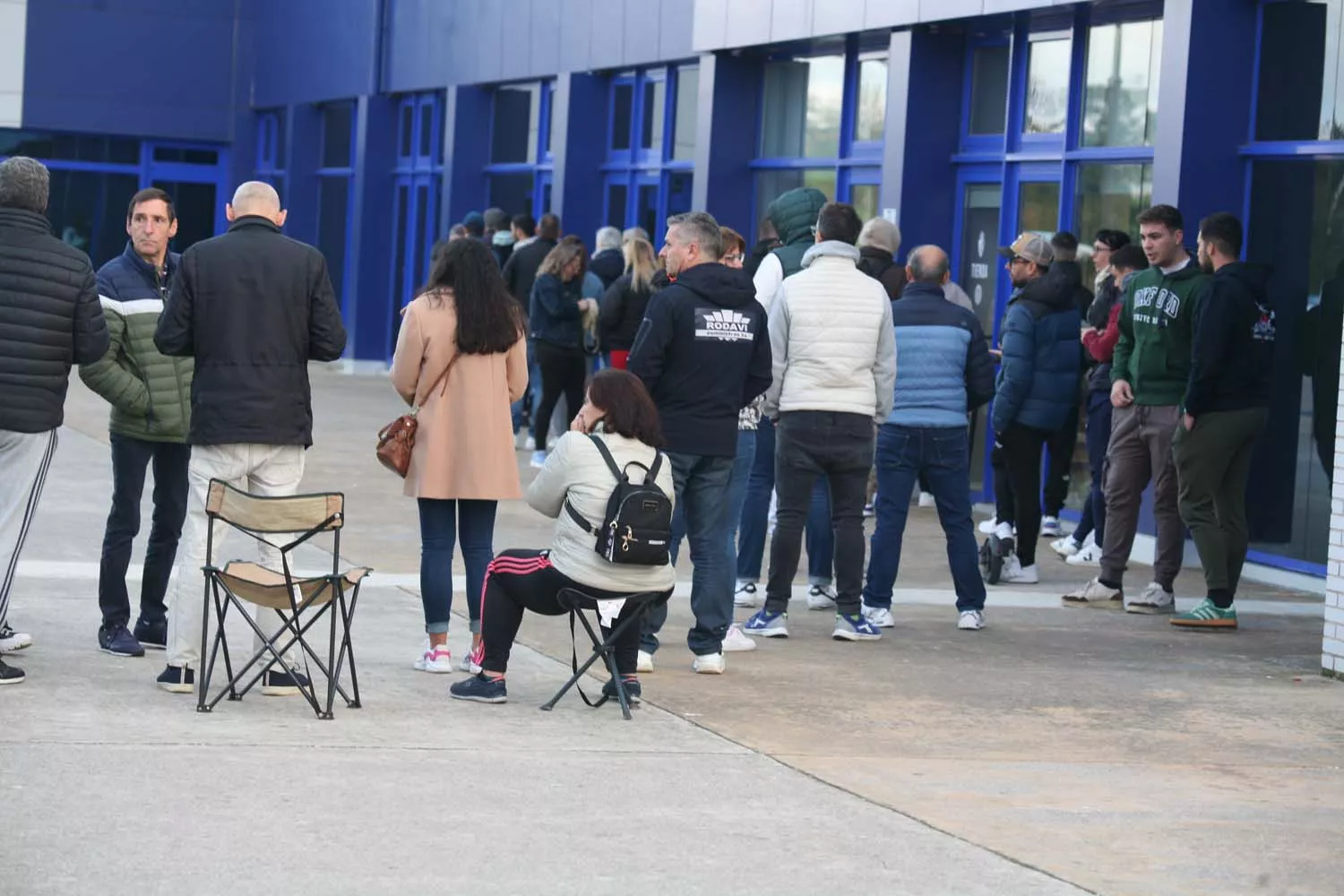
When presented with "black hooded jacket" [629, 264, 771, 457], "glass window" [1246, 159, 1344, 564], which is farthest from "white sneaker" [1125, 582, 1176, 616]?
"black hooded jacket" [629, 264, 771, 457]

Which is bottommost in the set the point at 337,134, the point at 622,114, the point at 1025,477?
the point at 1025,477

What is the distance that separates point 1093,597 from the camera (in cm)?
1171

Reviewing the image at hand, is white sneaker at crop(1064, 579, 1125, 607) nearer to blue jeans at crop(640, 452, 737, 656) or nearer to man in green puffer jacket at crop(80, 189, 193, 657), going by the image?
blue jeans at crop(640, 452, 737, 656)

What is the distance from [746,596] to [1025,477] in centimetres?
215

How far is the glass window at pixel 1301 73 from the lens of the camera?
41.3 ft

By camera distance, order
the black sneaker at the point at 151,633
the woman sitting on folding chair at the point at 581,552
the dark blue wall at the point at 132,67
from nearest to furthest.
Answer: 1. the woman sitting on folding chair at the point at 581,552
2. the black sneaker at the point at 151,633
3. the dark blue wall at the point at 132,67

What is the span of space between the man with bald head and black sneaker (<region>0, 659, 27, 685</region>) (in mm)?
4108

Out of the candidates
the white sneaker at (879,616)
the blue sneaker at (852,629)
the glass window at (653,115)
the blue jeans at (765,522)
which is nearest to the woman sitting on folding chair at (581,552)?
the blue sneaker at (852,629)

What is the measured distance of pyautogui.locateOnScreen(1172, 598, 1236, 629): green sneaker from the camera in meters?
11.0

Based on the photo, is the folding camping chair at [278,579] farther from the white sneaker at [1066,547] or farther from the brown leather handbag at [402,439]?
the white sneaker at [1066,547]

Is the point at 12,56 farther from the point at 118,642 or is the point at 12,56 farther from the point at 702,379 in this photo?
the point at 702,379

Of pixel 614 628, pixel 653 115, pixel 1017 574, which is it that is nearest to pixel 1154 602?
pixel 1017 574

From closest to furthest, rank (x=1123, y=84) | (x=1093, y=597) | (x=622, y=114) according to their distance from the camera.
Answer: (x=1093, y=597)
(x=1123, y=84)
(x=622, y=114)

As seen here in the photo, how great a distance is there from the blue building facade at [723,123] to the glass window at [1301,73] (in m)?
0.02
